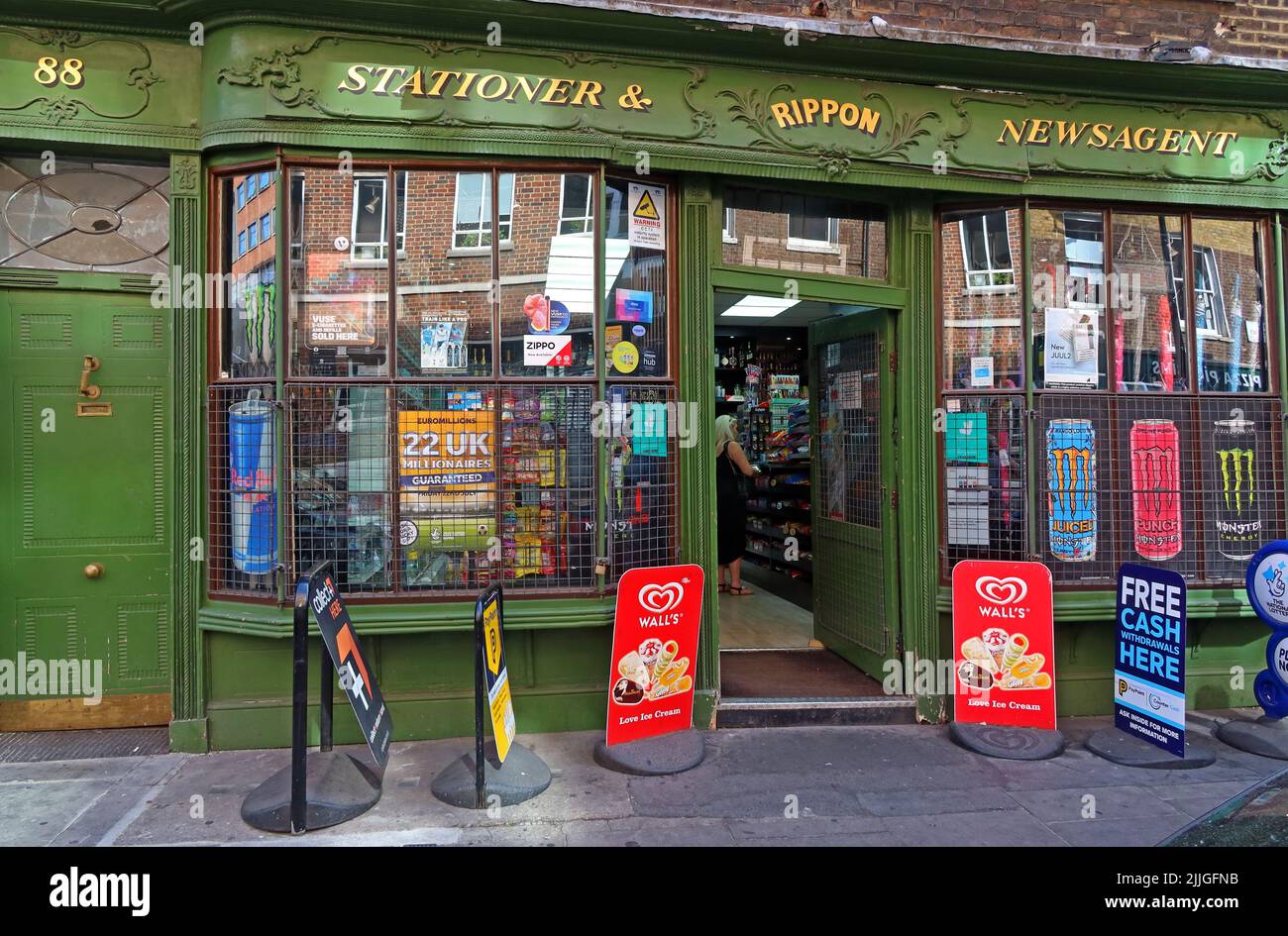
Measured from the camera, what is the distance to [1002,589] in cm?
534

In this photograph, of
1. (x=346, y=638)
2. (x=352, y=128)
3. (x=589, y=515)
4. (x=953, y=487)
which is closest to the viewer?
(x=346, y=638)

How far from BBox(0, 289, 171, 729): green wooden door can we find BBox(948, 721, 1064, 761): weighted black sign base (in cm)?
539

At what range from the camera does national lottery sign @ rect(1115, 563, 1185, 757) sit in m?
4.88

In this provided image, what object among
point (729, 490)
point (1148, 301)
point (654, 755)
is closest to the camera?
point (654, 755)

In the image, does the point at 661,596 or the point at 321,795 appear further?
the point at 661,596

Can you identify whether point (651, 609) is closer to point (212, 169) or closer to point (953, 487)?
point (953, 487)

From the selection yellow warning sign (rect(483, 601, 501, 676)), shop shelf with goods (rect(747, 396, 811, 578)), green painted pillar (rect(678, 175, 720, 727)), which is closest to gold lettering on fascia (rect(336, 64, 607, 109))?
green painted pillar (rect(678, 175, 720, 727))

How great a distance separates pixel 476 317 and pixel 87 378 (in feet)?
8.70

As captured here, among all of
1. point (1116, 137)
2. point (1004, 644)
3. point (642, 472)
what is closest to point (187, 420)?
point (642, 472)

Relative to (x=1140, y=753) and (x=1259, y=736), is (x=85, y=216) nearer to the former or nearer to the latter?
(x=1140, y=753)

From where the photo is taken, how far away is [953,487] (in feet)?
19.1

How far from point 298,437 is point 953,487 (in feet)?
15.3

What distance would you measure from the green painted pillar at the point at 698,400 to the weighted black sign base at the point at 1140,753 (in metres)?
2.55

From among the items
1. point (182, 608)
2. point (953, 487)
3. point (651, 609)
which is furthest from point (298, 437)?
point (953, 487)
